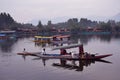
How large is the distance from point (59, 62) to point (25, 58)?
5374mm

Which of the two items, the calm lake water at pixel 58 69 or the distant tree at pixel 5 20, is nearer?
the calm lake water at pixel 58 69

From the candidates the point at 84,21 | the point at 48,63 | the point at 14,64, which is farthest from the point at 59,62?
the point at 84,21

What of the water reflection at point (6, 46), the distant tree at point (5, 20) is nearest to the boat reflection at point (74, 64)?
the water reflection at point (6, 46)

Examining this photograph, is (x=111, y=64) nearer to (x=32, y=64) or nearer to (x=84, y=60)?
(x=84, y=60)

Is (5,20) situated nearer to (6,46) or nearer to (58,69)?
(6,46)

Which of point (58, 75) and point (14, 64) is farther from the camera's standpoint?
point (14, 64)

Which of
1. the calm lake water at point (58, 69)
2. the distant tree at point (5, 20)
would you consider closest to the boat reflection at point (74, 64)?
the calm lake water at point (58, 69)

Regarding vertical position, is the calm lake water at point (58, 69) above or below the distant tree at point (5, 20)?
below

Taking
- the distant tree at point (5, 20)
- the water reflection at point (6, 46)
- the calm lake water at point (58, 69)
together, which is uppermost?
the distant tree at point (5, 20)

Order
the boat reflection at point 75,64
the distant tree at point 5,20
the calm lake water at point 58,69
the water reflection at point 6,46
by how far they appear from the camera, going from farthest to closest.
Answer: the distant tree at point 5,20 → the water reflection at point 6,46 → the boat reflection at point 75,64 → the calm lake water at point 58,69

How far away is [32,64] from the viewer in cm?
2495

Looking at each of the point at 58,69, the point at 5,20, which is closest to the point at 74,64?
the point at 58,69

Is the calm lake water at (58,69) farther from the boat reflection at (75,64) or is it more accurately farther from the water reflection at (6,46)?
the water reflection at (6,46)

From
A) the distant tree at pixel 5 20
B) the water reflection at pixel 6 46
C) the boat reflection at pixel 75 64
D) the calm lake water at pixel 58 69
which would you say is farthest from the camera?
the distant tree at pixel 5 20
